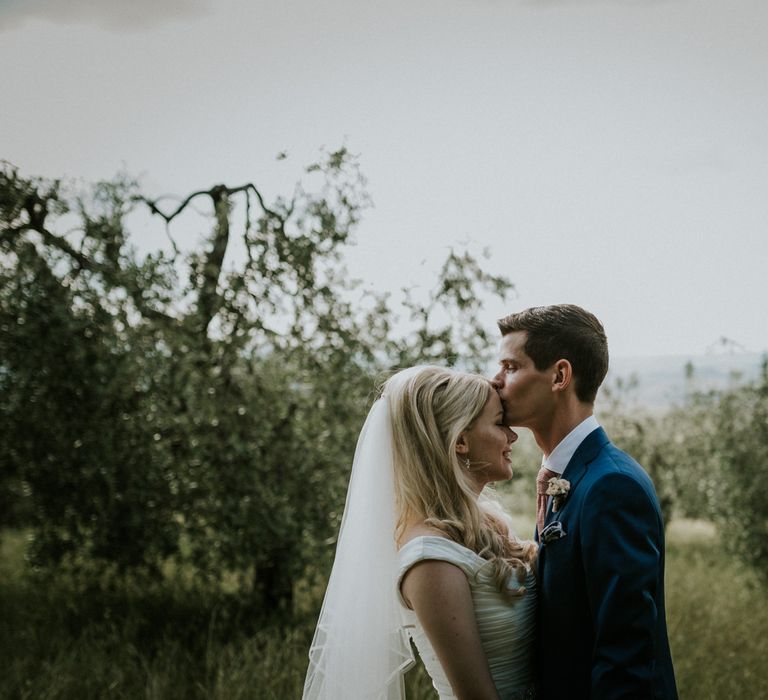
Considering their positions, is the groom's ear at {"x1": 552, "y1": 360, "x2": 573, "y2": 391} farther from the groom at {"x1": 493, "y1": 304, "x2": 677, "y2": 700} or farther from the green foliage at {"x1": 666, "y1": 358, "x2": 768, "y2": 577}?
the green foliage at {"x1": 666, "y1": 358, "x2": 768, "y2": 577}

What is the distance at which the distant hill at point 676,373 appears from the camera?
30.0ft

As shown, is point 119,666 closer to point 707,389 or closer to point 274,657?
point 274,657

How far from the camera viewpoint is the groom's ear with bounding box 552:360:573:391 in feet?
9.32

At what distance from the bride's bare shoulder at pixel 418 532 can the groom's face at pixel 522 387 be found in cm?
54

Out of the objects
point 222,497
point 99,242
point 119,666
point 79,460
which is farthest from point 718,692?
point 99,242

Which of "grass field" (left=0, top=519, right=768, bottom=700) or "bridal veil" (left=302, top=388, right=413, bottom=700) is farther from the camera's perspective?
"grass field" (left=0, top=519, right=768, bottom=700)

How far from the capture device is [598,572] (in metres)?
2.37

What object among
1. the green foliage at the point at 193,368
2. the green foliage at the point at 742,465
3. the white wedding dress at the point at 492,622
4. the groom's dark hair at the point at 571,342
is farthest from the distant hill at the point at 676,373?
the white wedding dress at the point at 492,622

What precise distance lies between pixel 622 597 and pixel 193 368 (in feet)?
13.4

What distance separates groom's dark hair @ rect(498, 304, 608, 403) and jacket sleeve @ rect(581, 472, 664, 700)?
1.95ft

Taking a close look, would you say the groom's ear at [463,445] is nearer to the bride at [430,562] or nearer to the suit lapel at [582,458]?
the bride at [430,562]

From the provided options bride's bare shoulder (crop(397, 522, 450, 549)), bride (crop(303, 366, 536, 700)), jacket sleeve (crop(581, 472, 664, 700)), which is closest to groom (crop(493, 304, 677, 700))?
jacket sleeve (crop(581, 472, 664, 700))

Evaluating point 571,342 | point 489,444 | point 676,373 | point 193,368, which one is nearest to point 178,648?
point 193,368

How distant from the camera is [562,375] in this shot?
2848 millimetres
